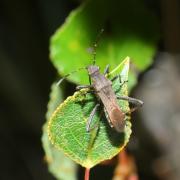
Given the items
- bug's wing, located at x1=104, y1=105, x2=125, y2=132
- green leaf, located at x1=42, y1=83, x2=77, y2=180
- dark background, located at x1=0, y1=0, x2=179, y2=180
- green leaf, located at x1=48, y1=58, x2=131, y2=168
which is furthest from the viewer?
dark background, located at x1=0, y1=0, x2=179, y2=180

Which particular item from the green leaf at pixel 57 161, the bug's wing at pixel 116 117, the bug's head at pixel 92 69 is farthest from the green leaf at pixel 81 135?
the bug's head at pixel 92 69

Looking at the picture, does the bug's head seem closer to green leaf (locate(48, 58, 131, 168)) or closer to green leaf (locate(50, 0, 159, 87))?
green leaf (locate(50, 0, 159, 87))

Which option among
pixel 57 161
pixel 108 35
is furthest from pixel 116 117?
pixel 108 35

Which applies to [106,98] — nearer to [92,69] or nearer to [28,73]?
[92,69]

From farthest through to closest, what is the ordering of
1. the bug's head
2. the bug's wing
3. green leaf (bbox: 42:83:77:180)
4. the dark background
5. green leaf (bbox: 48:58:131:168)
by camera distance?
the dark background < the bug's head < green leaf (bbox: 42:83:77:180) < the bug's wing < green leaf (bbox: 48:58:131:168)

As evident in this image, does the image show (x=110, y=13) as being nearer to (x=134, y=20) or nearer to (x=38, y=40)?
(x=134, y=20)

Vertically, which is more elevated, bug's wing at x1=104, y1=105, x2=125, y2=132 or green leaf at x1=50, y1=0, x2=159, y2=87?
green leaf at x1=50, y1=0, x2=159, y2=87

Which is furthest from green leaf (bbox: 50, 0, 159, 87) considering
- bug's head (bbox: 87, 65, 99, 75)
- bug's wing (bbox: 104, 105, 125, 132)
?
bug's wing (bbox: 104, 105, 125, 132)
